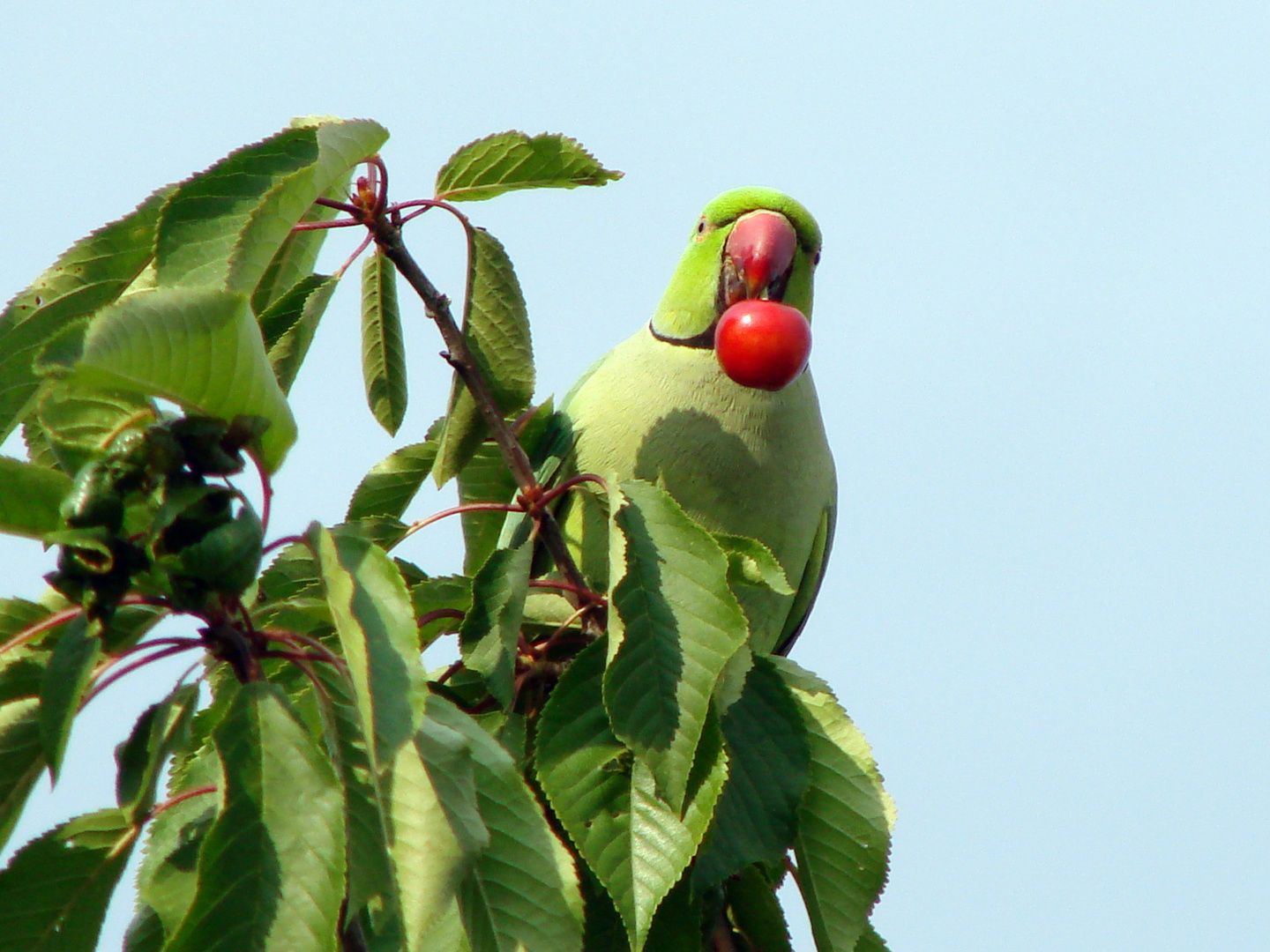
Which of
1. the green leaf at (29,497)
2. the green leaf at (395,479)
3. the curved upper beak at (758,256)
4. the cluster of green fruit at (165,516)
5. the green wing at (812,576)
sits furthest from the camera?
the green wing at (812,576)

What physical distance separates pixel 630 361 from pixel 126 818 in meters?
1.95

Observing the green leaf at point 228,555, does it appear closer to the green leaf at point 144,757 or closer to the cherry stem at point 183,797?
the green leaf at point 144,757

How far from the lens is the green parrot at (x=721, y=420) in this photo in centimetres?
326

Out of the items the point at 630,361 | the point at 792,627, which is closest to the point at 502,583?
the point at 630,361

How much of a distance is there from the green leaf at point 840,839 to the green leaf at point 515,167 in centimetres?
98

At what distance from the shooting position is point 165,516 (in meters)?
1.52

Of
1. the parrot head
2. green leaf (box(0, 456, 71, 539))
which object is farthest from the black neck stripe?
green leaf (box(0, 456, 71, 539))

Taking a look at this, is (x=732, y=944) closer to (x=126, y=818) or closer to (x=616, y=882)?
(x=616, y=882)

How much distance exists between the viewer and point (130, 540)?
5.20 ft

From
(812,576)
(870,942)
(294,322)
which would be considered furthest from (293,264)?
(812,576)

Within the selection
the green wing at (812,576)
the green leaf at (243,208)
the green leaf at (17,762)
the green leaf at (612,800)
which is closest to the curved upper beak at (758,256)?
the green wing at (812,576)

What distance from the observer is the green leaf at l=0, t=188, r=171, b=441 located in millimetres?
2020

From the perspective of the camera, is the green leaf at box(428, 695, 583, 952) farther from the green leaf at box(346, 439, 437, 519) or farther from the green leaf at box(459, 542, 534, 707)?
the green leaf at box(346, 439, 437, 519)

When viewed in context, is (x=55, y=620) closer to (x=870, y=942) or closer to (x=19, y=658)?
(x=19, y=658)
